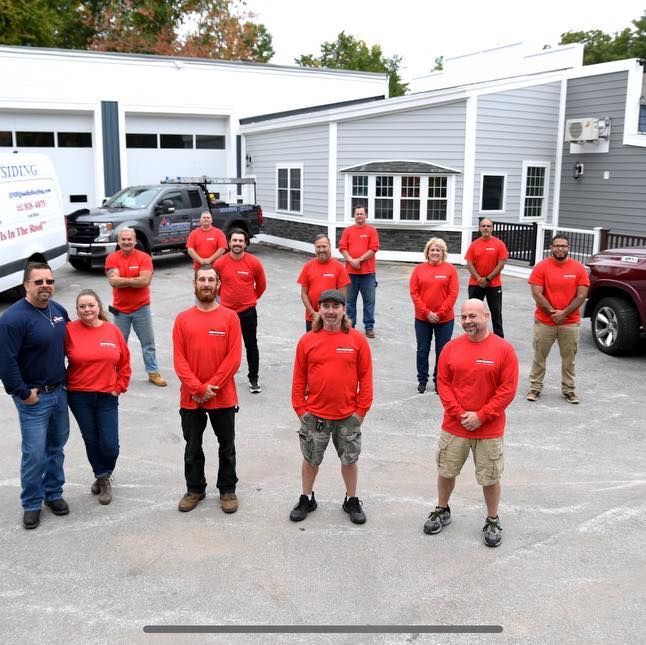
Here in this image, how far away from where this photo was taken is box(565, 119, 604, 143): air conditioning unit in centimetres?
1734

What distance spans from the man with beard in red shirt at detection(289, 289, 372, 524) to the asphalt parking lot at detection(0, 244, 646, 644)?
549 millimetres

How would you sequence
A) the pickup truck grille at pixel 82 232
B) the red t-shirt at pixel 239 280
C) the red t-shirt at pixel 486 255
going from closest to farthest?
the red t-shirt at pixel 239 280 < the red t-shirt at pixel 486 255 < the pickup truck grille at pixel 82 232

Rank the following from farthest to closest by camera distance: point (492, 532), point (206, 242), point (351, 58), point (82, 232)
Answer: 1. point (351, 58)
2. point (82, 232)
3. point (206, 242)
4. point (492, 532)

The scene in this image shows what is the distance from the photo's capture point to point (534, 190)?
745 inches

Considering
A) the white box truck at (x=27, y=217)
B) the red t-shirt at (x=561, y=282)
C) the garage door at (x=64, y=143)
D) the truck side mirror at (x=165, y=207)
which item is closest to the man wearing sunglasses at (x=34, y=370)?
the red t-shirt at (x=561, y=282)

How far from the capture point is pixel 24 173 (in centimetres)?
1296

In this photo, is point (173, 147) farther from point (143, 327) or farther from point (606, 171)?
point (143, 327)

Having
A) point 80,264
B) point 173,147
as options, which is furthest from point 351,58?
point 80,264

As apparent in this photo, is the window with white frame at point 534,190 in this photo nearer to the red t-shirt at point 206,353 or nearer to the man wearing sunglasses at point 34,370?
the red t-shirt at point 206,353

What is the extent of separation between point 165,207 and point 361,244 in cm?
782

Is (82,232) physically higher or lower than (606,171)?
lower

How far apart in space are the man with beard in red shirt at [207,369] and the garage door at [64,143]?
18056 mm

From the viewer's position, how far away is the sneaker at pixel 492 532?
4.85m

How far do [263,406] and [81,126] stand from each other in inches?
701
